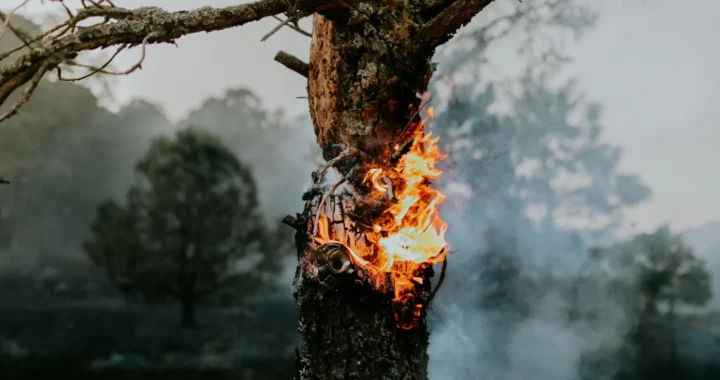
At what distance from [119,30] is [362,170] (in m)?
1.41

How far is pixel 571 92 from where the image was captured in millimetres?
6625

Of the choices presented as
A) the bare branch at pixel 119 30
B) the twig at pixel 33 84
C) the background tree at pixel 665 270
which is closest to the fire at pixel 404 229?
the bare branch at pixel 119 30

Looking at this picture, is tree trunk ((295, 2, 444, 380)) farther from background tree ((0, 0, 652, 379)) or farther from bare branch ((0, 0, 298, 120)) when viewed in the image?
bare branch ((0, 0, 298, 120))

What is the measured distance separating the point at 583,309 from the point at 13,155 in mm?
7755

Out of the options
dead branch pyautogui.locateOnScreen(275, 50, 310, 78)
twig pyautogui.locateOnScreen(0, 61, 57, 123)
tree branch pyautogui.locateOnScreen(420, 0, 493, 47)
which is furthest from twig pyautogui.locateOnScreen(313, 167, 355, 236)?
twig pyautogui.locateOnScreen(0, 61, 57, 123)

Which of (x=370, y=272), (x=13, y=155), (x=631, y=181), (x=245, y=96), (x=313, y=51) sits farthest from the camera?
(x=245, y=96)

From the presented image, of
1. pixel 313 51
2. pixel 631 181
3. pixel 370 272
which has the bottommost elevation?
pixel 370 272

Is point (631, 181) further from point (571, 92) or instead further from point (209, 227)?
point (209, 227)

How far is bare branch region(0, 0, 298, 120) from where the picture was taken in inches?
105

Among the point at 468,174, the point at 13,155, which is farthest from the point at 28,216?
the point at 468,174

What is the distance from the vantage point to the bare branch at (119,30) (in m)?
2.67

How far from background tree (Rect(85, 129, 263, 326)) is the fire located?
5590 mm

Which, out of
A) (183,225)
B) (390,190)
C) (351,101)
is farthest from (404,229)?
(183,225)

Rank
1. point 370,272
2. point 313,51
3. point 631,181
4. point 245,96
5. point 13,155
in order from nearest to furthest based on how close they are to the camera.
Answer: point 370,272
point 313,51
point 631,181
point 13,155
point 245,96
